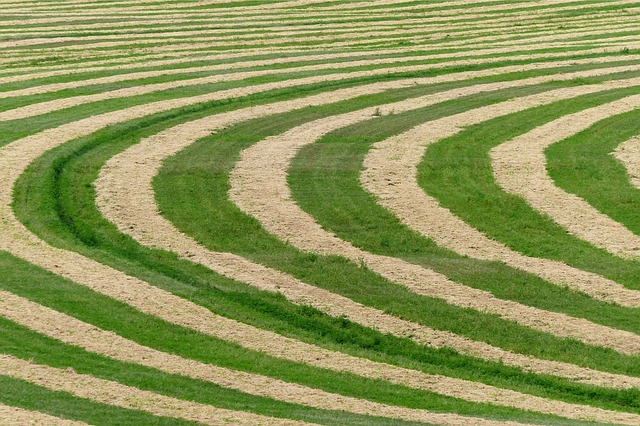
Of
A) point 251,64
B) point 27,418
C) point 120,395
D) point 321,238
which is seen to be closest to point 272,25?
point 251,64

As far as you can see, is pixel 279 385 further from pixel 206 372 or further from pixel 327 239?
pixel 327 239

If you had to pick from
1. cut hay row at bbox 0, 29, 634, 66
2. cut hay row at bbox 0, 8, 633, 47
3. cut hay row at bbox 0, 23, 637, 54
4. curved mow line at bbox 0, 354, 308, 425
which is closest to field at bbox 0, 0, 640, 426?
curved mow line at bbox 0, 354, 308, 425

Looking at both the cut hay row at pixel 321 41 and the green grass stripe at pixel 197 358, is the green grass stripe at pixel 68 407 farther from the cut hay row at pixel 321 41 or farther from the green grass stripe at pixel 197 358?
the cut hay row at pixel 321 41

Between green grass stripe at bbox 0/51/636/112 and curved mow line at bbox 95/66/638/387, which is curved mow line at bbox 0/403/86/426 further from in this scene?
→ green grass stripe at bbox 0/51/636/112

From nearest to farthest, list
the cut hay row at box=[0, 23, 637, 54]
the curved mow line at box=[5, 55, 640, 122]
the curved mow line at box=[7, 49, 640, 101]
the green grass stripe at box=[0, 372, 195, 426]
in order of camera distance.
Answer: the green grass stripe at box=[0, 372, 195, 426] < the curved mow line at box=[5, 55, 640, 122] < the curved mow line at box=[7, 49, 640, 101] < the cut hay row at box=[0, 23, 637, 54]

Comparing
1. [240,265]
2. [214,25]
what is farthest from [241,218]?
[214,25]

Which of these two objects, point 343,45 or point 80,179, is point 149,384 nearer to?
point 80,179
